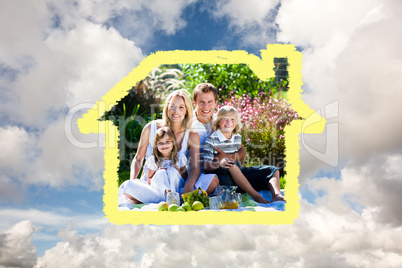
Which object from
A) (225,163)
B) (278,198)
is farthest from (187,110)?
(278,198)

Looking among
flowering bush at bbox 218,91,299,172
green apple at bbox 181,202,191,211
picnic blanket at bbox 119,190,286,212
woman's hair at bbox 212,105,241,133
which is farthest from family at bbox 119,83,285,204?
flowering bush at bbox 218,91,299,172

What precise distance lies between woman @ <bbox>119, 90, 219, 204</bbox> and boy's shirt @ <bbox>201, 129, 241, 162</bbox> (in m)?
0.12

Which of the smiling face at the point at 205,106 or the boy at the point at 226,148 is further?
the smiling face at the point at 205,106

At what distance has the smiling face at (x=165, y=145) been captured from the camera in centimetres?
488

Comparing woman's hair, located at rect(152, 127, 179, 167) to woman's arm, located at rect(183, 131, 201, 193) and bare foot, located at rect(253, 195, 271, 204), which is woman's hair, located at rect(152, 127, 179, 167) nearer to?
woman's arm, located at rect(183, 131, 201, 193)

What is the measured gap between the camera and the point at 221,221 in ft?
13.9

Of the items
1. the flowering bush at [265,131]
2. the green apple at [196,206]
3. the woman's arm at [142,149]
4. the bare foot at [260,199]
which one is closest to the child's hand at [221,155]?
the bare foot at [260,199]

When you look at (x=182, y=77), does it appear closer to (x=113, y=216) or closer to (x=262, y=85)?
(x=262, y=85)

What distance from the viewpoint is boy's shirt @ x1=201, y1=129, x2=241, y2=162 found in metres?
4.97

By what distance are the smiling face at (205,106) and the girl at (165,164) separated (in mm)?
552

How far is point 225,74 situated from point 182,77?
1094 millimetres

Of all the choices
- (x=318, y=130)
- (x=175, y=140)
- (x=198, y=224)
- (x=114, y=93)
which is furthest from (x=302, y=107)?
(x=114, y=93)

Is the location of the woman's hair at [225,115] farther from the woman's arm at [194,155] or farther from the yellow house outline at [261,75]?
the yellow house outline at [261,75]

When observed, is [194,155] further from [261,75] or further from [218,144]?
[261,75]
